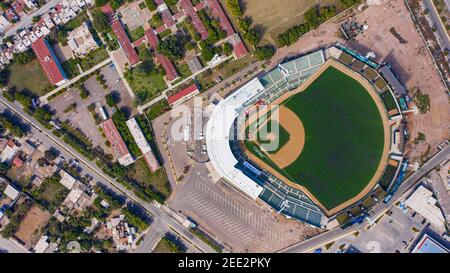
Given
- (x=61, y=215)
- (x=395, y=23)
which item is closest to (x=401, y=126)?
(x=395, y=23)

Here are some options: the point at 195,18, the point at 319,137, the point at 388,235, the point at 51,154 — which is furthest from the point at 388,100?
the point at 51,154

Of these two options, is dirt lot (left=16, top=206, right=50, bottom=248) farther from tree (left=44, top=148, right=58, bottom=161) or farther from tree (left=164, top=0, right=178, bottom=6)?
tree (left=164, top=0, right=178, bottom=6)

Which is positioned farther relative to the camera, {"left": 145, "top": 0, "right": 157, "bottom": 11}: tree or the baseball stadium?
{"left": 145, "top": 0, "right": 157, "bottom": 11}: tree

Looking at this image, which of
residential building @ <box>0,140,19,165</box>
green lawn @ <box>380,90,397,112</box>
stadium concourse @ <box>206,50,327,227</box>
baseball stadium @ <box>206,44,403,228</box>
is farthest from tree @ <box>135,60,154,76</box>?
green lawn @ <box>380,90,397,112</box>

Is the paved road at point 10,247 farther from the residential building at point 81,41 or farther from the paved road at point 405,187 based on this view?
the paved road at point 405,187

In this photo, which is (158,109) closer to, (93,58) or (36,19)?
(93,58)

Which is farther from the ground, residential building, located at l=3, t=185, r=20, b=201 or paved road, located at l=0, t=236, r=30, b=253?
residential building, located at l=3, t=185, r=20, b=201

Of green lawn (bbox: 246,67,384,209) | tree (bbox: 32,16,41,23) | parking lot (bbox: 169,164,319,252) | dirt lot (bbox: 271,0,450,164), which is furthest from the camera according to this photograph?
tree (bbox: 32,16,41,23)
